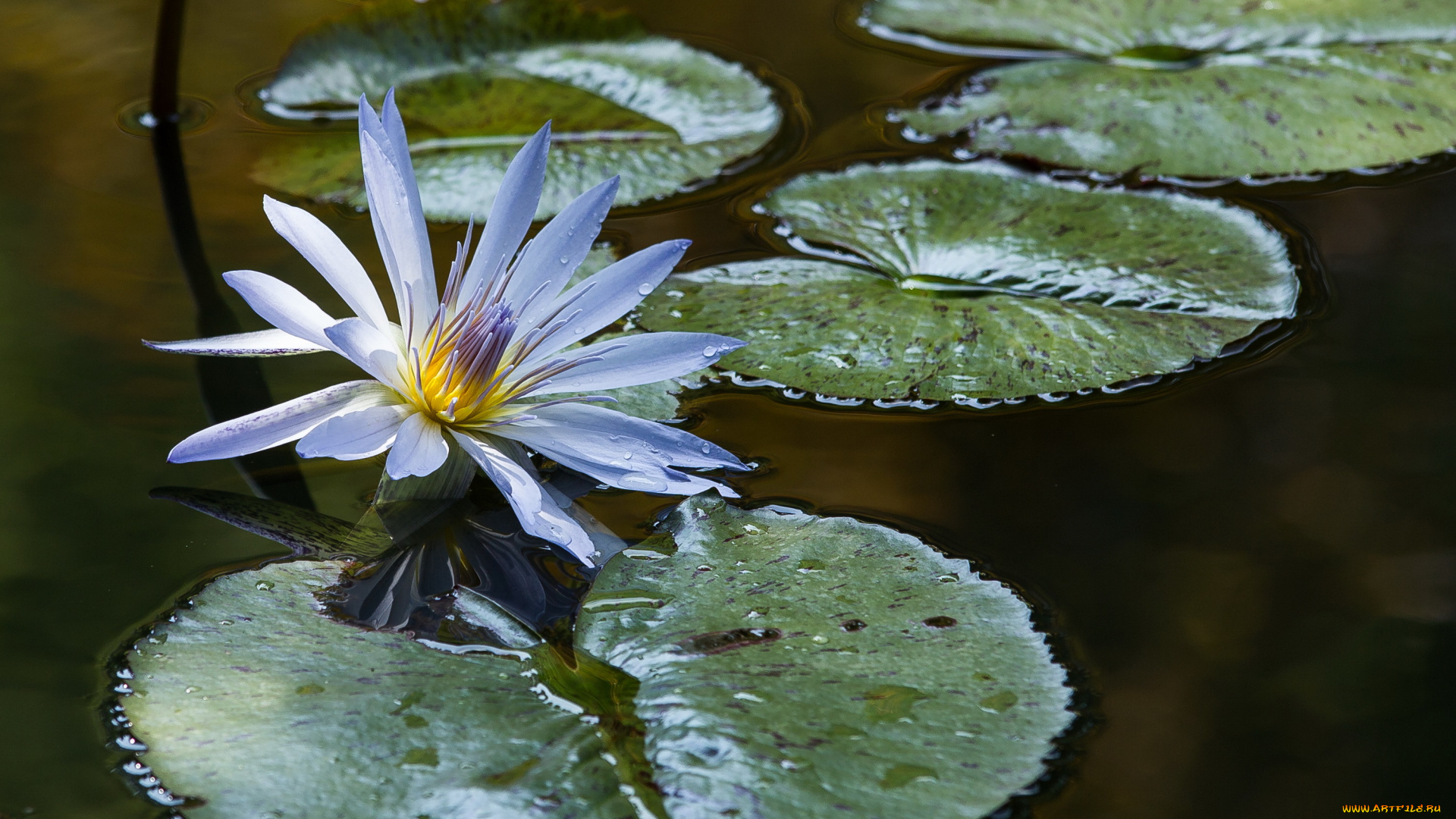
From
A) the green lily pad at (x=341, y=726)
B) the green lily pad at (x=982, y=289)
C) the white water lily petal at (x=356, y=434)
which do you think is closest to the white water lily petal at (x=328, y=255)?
the white water lily petal at (x=356, y=434)

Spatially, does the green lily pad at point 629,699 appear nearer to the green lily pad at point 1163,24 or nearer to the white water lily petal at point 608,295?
the white water lily petal at point 608,295

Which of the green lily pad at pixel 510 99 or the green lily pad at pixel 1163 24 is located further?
the green lily pad at pixel 1163 24

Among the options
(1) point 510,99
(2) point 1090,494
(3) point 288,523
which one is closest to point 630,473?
(3) point 288,523

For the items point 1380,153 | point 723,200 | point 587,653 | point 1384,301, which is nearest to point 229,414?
point 587,653

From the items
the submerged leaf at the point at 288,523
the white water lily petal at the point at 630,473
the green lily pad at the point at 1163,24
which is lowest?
the submerged leaf at the point at 288,523

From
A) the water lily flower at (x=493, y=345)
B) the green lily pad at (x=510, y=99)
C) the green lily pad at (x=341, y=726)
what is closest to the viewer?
the green lily pad at (x=341, y=726)

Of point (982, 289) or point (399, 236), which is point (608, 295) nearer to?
point (399, 236)

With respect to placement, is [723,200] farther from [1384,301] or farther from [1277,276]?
[1384,301]

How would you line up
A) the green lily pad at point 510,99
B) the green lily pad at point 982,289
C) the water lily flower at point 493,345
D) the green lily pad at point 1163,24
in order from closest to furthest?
the water lily flower at point 493,345
the green lily pad at point 982,289
the green lily pad at point 510,99
the green lily pad at point 1163,24

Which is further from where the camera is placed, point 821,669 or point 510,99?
point 510,99
